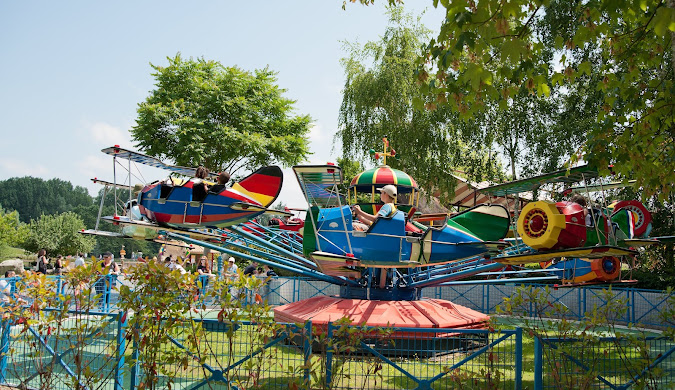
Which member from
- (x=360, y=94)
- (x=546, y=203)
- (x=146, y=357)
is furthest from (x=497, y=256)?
(x=360, y=94)

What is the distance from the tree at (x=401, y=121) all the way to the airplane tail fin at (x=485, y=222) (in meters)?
13.6

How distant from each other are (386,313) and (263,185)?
11.9ft

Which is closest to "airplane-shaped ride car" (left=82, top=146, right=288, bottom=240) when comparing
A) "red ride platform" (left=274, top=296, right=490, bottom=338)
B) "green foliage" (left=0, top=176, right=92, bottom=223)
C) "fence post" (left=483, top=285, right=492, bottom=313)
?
"red ride platform" (left=274, top=296, right=490, bottom=338)

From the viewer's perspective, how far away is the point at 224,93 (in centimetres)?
3525

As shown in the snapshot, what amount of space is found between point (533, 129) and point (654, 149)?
16.0 meters

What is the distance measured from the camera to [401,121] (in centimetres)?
2630

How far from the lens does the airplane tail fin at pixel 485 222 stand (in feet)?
35.7

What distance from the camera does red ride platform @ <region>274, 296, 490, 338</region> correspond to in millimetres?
10812

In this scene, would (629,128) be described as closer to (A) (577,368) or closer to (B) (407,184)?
(A) (577,368)

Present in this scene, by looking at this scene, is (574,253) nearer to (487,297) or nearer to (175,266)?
(175,266)

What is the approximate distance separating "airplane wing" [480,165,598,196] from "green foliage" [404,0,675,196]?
0.36 m

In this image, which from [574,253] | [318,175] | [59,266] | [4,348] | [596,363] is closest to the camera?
[596,363]

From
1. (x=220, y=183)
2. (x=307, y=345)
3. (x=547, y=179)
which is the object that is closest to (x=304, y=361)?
(x=307, y=345)

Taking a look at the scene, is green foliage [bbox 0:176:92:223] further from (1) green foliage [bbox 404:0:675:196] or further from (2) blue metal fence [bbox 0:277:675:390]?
(1) green foliage [bbox 404:0:675:196]
